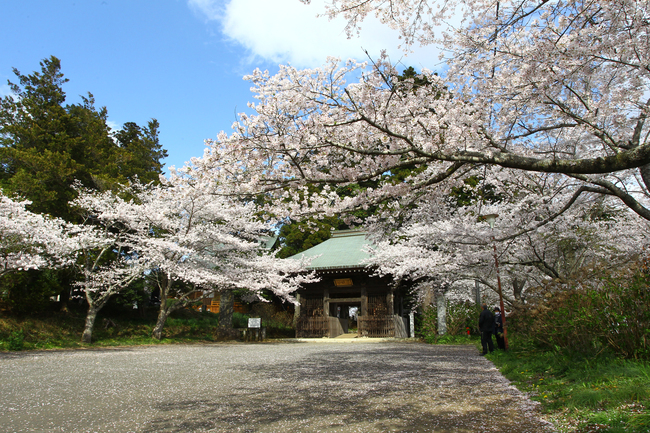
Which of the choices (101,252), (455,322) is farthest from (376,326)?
(101,252)

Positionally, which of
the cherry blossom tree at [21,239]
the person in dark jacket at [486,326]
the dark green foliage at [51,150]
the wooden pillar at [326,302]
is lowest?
the person in dark jacket at [486,326]

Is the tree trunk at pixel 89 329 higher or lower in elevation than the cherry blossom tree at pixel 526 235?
lower

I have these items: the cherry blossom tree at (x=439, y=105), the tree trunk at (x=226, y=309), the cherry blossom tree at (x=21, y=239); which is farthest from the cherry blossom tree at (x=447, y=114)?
the tree trunk at (x=226, y=309)

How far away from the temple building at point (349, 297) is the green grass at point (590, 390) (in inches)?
476

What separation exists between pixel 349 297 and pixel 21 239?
13.4 metres

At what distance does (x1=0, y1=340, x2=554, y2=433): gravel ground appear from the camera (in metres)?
3.13

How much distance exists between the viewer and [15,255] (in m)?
10.4

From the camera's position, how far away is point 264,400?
4.09 meters

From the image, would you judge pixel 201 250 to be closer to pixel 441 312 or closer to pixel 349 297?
pixel 349 297

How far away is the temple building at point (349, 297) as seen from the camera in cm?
1786

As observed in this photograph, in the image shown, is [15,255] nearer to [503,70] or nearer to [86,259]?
[86,259]

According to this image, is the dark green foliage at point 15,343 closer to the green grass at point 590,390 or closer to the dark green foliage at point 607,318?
the green grass at point 590,390

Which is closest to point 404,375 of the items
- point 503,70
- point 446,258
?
point 503,70

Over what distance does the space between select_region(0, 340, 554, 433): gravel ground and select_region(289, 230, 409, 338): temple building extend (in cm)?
1128
